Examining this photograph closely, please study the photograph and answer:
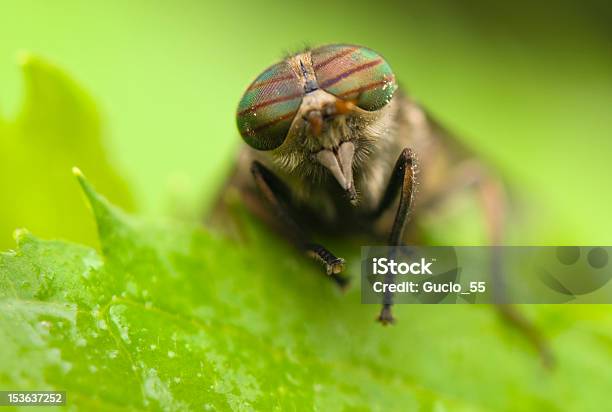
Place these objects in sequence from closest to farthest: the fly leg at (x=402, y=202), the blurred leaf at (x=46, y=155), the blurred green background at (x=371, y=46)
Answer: the fly leg at (x=402, y=202)
the blurred leaf at (x=46, y=155)
the blurred green background at (x=371, y=46)

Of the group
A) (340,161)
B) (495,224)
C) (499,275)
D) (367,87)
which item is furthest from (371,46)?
(340,161)

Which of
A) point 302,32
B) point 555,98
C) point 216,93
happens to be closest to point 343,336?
point 216,93

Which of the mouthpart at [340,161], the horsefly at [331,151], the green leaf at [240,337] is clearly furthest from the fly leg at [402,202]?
the green leaf at [240,337]

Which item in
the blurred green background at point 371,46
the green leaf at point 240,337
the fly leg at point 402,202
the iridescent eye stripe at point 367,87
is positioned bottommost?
the green leaf at point 240,337

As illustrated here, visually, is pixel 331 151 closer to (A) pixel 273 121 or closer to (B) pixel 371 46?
(A) pixel 273 121

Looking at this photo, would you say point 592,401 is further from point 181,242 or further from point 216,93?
point 216,93

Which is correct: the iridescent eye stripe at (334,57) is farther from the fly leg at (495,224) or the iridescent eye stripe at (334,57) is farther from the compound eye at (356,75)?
the fly leg at (495,224)

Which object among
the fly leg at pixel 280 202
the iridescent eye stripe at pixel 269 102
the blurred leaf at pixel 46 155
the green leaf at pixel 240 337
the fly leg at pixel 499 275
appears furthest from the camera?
the fly leg at pixel 499 275
